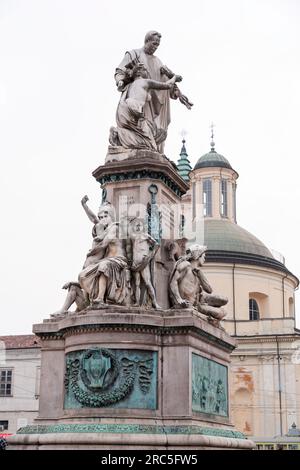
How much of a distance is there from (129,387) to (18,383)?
4298cm

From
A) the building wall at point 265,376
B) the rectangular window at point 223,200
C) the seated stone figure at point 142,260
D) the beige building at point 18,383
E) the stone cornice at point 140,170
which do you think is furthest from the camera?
the rectangular window at point 223,200

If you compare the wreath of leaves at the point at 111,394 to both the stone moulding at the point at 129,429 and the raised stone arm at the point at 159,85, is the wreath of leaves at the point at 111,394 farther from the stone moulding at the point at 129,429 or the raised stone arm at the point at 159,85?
the raised stone arm at the point at 159,85

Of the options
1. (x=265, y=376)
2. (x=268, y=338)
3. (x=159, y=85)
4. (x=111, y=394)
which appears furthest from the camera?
(x=268, y=338)

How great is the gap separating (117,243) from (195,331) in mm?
2209

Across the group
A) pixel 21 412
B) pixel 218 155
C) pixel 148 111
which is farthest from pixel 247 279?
pixel 148 111

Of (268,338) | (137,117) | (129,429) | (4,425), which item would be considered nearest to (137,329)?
(129,429)

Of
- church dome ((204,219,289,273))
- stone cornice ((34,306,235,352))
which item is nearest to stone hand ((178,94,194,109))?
stone cornice ((34,306,235,352))

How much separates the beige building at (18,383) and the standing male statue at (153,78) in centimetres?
3909

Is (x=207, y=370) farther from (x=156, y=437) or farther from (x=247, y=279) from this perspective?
(x=247, y=279)

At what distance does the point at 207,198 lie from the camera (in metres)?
67.0

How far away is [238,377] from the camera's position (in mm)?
54188

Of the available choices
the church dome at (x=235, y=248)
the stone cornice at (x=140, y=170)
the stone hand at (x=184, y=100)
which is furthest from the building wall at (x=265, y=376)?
the stone cornice at (x=140, y=170)

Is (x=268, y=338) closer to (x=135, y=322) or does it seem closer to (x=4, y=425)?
(x=4, y=425)

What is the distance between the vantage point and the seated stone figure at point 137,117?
16.4 meters
